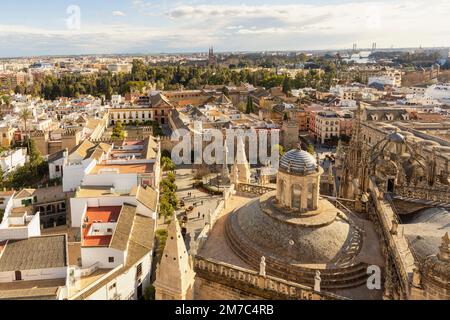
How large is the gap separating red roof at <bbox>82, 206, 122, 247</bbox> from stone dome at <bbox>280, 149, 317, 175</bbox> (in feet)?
56.7

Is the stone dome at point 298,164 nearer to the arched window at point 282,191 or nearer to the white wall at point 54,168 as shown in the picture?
the arched window at point 282,191

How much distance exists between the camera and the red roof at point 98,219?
88.1ft

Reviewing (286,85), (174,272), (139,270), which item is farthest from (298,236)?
(286,85)

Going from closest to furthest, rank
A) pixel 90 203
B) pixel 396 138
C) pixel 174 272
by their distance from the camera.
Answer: pixel 174 272, pixel 396 138, pixel 90 203

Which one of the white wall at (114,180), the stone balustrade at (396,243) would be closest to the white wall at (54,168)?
the white wall at (114,180)

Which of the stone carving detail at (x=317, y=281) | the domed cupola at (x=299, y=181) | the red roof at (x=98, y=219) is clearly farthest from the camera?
the red roof at (x=98, y=219)

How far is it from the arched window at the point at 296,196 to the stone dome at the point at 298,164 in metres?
Answer: 0.55

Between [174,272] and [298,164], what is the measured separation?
17.3ft

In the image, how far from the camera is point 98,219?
30.3 metres

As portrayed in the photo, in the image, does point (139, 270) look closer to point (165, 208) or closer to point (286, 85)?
point (165, 208)

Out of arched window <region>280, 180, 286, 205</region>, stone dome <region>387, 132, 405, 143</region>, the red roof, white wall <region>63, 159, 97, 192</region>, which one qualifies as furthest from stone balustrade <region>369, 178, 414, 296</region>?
white wall <region>63, 159, 97, 192</region>
